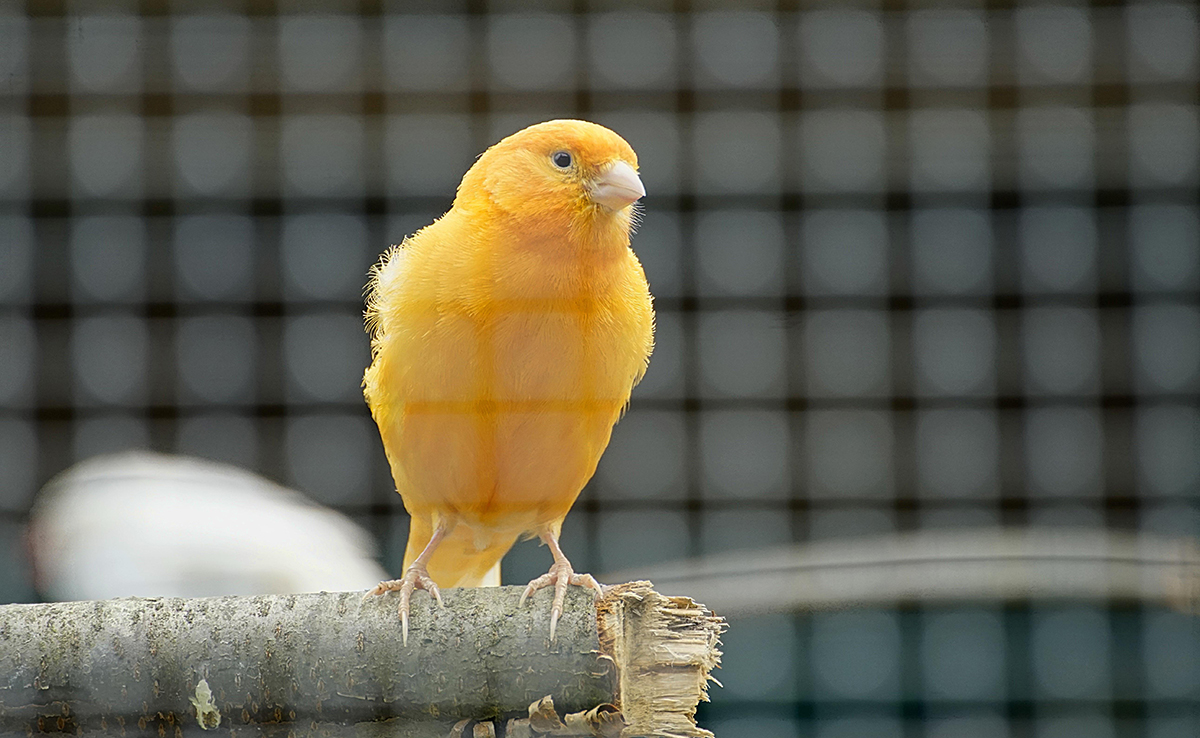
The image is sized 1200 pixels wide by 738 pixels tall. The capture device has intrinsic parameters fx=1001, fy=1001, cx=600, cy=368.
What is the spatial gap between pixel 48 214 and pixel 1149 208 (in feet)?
5.53

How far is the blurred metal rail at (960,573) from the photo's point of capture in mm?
1621

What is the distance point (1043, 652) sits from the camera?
176cm

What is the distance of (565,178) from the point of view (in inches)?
54.7

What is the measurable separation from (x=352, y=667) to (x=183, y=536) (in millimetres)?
1159

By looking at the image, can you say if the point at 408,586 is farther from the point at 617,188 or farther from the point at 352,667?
the point at 617,188

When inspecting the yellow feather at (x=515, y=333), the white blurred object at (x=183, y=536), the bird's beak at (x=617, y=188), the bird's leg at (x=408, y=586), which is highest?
the bird's beak at (x=617, y=188)

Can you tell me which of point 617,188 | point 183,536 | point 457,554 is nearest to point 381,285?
point 617,188

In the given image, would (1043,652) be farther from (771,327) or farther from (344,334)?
(344,334)

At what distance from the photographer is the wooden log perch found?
1103mm

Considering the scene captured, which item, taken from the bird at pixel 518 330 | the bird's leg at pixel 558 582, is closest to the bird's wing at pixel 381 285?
the bird at pixel 518 330

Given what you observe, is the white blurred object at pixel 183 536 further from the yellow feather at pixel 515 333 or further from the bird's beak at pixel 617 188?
the bird's beak at pixel 617 188

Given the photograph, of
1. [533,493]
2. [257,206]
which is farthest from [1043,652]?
[257,206]

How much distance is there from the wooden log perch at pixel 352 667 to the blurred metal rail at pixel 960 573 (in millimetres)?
535

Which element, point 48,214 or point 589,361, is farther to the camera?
point 48,214
